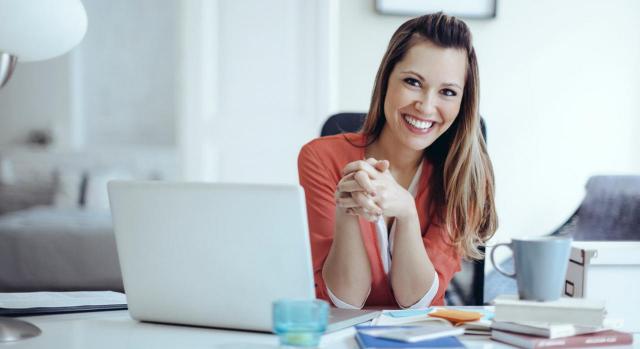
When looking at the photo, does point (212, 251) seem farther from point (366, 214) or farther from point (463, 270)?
point (463, 270)

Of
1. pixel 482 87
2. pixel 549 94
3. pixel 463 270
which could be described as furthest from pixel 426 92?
pixel 549 94

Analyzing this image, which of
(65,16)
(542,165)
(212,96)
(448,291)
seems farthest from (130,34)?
(65,16)

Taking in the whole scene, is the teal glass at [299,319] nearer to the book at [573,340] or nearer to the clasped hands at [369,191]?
the book at [573,340]

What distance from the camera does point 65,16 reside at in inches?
45.9

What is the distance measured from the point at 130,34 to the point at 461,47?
4.89 metres

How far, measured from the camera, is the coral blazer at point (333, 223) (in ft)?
5.09

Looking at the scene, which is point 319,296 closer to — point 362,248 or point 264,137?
point 362,248

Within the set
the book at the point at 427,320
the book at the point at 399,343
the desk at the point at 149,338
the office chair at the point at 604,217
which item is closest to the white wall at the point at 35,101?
the office chair at the point at 604,217

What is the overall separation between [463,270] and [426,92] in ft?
1.82

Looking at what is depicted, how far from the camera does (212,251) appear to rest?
1.05 meters

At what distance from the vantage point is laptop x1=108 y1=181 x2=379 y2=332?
39.7 inches

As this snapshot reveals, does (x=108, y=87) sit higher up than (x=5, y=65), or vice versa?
(x=108, y=87)

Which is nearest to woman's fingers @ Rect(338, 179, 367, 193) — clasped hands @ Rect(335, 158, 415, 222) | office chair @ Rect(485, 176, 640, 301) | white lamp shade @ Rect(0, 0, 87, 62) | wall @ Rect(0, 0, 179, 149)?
clasped hands @ Rect(335, 158, 415, 222)

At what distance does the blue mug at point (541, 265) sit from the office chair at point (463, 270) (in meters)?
0.85
